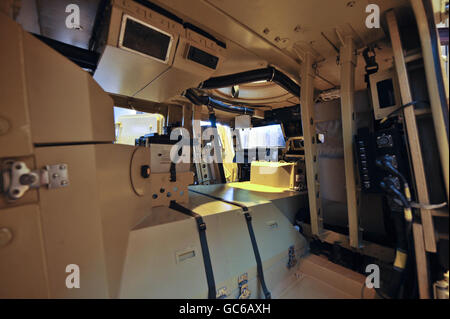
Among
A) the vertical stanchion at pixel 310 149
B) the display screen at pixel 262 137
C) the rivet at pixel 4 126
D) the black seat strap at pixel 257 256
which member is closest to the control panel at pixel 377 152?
the vertical stanchion at pixel 310 149

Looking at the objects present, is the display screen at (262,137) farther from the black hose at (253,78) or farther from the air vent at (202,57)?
the air vent at (202,57)

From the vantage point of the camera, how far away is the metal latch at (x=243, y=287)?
61.2 inches

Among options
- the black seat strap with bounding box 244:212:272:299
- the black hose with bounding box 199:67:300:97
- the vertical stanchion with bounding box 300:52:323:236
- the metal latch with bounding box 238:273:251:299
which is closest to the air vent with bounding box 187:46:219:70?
the black hose with bounding box 199:67:300:97

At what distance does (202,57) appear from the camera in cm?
196

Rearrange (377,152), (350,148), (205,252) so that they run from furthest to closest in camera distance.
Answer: (350,148), (377,152), (205,252)

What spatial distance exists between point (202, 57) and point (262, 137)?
11.7ft

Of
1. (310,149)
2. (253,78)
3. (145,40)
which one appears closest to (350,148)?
(310,149)

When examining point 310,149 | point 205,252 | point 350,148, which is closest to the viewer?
point 205,252

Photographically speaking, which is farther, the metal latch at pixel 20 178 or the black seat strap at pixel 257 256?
the black seat strap at pixel 257 256

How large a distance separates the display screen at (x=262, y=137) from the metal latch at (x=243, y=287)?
11.9 ft

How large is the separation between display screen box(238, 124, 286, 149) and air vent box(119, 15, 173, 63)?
359 centimetres

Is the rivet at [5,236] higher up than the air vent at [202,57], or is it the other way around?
the air vent at [202,57]

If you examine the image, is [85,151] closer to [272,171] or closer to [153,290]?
[153,290]

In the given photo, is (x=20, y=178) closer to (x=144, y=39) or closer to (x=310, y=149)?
(x=144, y=39)
